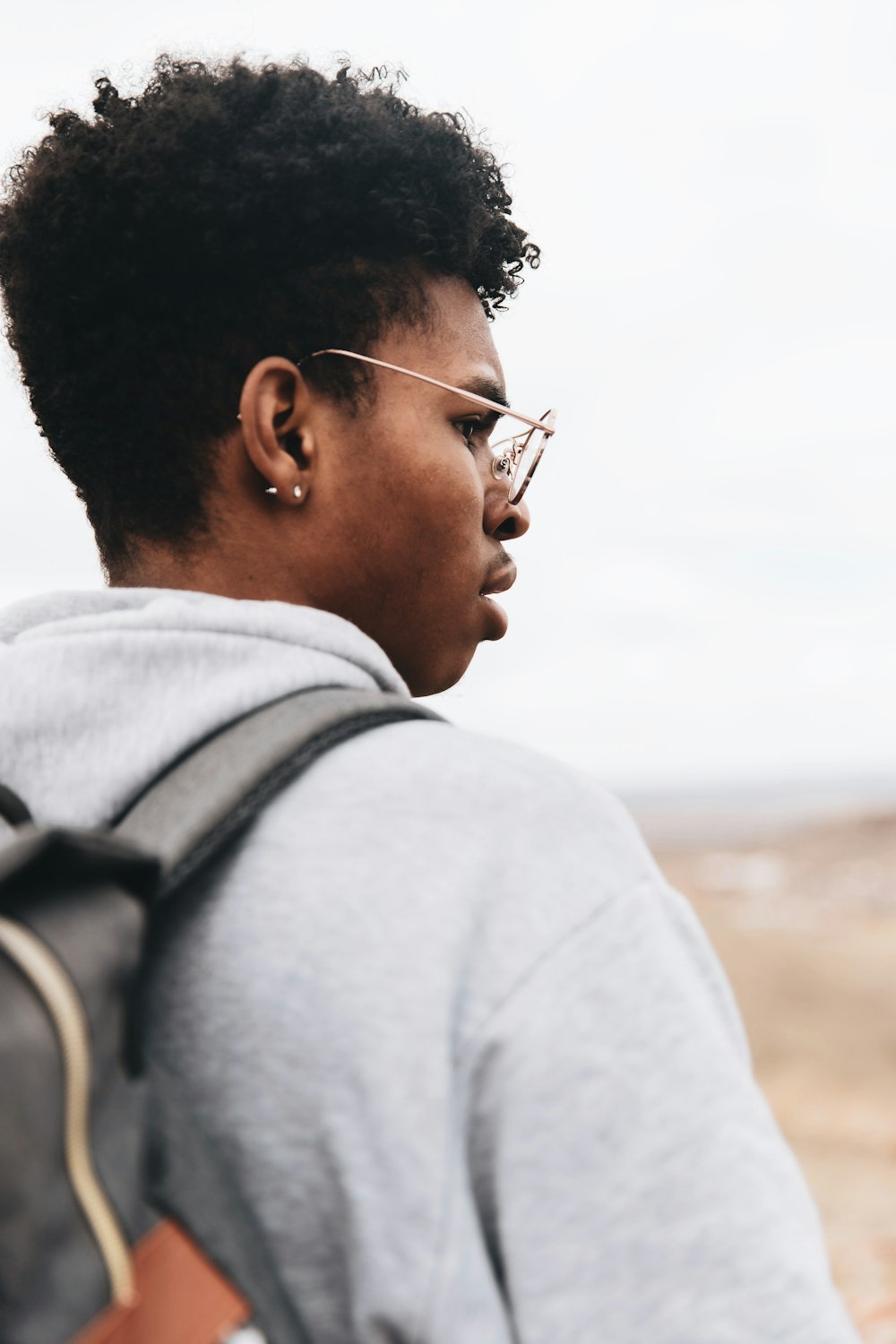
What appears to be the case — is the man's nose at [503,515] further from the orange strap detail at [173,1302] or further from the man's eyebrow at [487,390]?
the orange strap detail at [173,1302]

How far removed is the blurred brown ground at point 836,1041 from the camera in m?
5.97

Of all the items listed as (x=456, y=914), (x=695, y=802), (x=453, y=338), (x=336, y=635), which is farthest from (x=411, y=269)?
(x=695, y=802)

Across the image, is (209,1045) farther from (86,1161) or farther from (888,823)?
(888,823)

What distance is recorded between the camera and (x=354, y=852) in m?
1.01

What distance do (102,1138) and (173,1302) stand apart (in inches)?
4.9

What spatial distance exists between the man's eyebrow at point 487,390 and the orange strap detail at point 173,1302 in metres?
0.98

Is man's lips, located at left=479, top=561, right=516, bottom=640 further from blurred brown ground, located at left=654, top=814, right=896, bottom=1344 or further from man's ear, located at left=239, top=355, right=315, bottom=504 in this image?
blurred brown ground, located at left=654, top=814, right=896, bottom=1344

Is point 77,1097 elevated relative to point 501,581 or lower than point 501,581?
lower

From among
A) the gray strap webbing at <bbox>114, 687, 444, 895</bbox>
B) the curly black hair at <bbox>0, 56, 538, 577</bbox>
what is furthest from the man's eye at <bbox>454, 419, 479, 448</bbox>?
the gray strap webbing at <bbox>114, 687, 444, 895</bbox>

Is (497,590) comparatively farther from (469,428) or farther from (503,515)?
(469,428)

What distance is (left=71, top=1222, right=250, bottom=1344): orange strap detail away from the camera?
83 centimetres

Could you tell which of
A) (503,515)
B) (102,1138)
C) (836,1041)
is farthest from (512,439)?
(836,1041)

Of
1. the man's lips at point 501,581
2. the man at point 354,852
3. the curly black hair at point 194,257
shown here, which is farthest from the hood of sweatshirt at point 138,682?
the man's lips at point 501,581

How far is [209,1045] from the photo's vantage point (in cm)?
100
